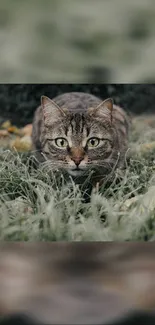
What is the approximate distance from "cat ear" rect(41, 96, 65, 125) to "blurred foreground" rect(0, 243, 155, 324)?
46 centimetres

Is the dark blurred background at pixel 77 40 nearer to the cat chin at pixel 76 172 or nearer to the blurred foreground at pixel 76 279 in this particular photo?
the cat chin at pixel 76 172

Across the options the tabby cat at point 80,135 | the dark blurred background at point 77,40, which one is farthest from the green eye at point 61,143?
the dark blurred background at point 77,40

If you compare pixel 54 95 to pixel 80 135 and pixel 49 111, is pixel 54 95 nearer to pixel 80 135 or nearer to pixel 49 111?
pixel 49 111

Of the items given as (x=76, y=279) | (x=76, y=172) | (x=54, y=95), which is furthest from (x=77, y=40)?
(x=76, y=279)

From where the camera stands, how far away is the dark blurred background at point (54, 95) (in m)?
2.16

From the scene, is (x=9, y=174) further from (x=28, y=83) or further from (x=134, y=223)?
(x=134, y=223)

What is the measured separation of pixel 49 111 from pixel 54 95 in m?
0.07

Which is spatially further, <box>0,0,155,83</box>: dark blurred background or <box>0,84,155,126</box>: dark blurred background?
<box>0,84,155,126</box>: dark blurred background

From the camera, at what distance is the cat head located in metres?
2.14

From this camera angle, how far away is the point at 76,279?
6.74 feet

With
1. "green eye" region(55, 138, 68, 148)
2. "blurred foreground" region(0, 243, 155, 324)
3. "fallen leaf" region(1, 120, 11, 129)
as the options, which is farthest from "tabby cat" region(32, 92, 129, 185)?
"blurred foreground" region(0, 243, 155, 324)

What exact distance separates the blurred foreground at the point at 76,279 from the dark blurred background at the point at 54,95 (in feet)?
1.64

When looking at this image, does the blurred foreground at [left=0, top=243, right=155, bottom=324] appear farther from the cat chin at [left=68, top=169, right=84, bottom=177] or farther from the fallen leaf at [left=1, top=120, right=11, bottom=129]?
the fallen leaf at [left=1, top=120, right=11, bottom=129]

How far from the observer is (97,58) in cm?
210
